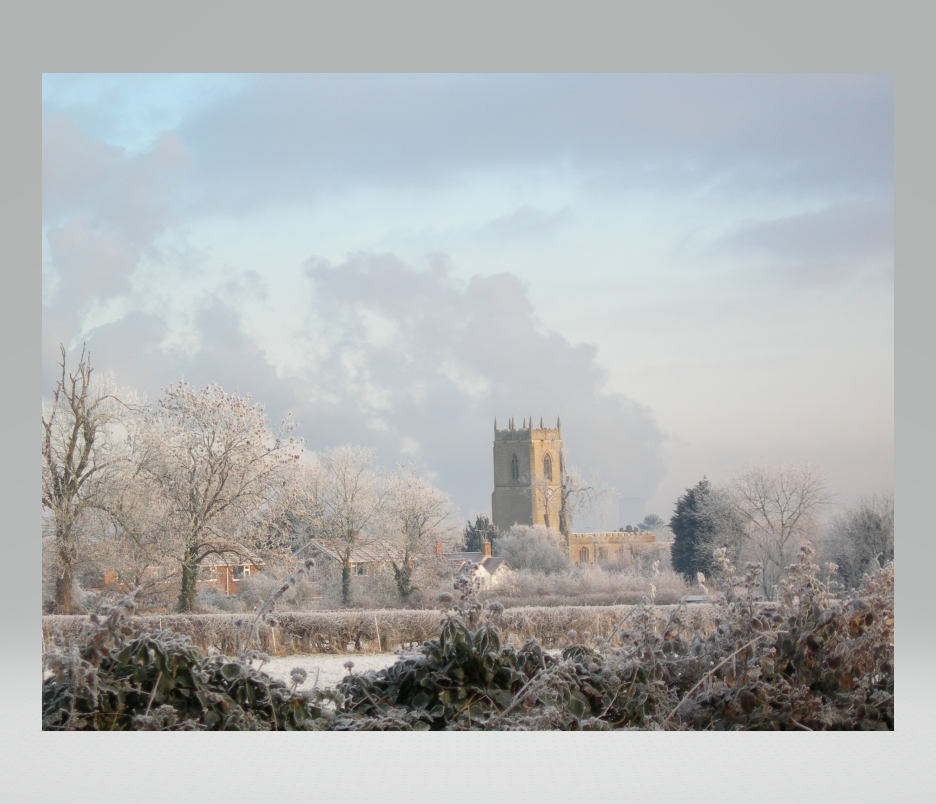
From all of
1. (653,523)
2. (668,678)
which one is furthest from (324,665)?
(653,523)

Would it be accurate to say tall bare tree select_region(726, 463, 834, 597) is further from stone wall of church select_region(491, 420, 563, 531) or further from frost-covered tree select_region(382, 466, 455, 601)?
frost-covered tree select_region(382, 466, 455, 601)

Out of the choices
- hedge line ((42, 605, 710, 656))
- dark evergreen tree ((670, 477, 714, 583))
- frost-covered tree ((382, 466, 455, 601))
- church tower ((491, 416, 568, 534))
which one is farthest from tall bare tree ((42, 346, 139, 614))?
dark evergreen tree ((670, 477, 714, 583))

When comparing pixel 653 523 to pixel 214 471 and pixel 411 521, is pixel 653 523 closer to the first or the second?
pixel 411 521

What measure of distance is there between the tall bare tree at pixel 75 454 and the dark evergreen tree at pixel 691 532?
11.6 ft

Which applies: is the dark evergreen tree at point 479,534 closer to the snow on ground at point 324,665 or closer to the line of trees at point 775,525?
the snow on ground at point 324,665

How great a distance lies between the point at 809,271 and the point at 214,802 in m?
4.37

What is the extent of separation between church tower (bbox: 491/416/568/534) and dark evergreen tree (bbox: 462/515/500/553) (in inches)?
1.8

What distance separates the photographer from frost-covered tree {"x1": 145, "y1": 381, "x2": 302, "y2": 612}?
5918mm

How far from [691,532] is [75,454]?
3.93m

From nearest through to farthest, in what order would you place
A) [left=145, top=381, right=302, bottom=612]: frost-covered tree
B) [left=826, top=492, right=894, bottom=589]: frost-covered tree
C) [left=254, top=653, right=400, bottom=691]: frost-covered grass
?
[left=254, top=653, right=400, bottom=691]: frost-covered grass → [left=826, top=492, right=894, bottom=589]: frost-covered tree → [left=145, top=381, right=302, bottom=612]: frost-covered tree

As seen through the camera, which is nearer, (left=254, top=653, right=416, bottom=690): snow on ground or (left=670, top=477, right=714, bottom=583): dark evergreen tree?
(left=254, top=653, right=416, bottom=690): snow on ground

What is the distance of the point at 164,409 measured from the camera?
5.93 m
